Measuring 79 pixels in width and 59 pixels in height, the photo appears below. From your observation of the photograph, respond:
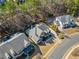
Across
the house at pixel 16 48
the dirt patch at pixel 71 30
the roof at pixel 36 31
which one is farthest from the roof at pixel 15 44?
the dirt patch at pixel 71 30

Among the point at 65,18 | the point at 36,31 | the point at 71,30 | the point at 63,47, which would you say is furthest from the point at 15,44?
the point at 65,18

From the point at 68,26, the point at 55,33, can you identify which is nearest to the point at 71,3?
the point at 68,26

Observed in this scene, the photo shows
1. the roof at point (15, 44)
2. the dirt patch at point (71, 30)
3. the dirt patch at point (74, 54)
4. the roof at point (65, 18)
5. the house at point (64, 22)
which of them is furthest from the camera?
the roof at point (65, 18)

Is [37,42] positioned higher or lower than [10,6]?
lower

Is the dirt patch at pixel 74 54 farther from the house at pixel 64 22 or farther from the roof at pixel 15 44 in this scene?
the house at pixel 64 22

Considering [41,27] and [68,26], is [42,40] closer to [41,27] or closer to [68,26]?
[41,27]

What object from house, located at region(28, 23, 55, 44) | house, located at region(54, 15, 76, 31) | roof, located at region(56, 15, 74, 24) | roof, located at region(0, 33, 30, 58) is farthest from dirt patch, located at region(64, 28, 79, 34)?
roof, located at region(0, 33, 30, 58)
